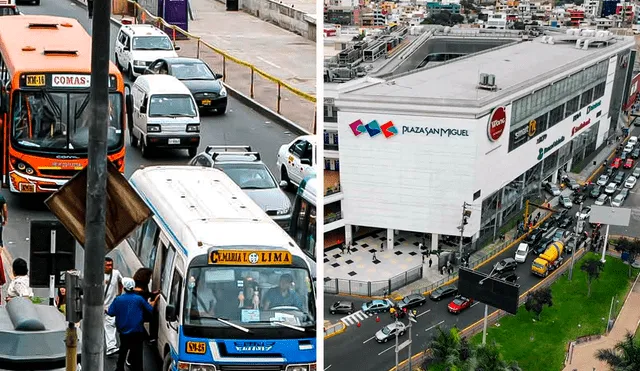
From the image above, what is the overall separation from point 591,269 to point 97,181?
111 ft

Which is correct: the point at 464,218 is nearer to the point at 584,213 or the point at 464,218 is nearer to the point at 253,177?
the point at 584,213

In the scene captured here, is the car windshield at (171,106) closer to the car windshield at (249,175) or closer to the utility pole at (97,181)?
the car windshield at (249,175)

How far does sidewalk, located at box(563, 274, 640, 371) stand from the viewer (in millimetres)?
30797

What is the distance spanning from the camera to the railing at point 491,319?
1182 inches

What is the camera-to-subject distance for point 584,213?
44469mm

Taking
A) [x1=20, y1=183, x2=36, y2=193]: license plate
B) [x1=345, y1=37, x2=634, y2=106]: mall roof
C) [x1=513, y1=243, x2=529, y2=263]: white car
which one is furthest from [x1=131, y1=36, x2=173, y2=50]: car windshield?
[x1=513, y1=243, x2=529, y2=263]: white car

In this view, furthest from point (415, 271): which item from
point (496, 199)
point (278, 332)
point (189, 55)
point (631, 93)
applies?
point (631, 93)

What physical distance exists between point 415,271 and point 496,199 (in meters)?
7.15

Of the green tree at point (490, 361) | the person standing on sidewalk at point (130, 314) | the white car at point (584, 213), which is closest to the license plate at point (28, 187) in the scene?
the person standing on sidewalk at point (130, 314)

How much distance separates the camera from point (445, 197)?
1511 inches

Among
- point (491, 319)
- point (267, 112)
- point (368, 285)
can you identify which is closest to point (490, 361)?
point (491, 319)

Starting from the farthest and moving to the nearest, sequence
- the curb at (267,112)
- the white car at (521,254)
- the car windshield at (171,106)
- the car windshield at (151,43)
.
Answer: the white car at (521,254), the car windshield at (151,43), the curb at (267,112), the car windshield at (171,106)

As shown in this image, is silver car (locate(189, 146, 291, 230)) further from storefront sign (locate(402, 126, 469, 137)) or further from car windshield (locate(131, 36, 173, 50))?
storefront sign (locate(402, 126, 469, 137))

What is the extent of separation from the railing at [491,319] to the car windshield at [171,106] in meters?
15.3
